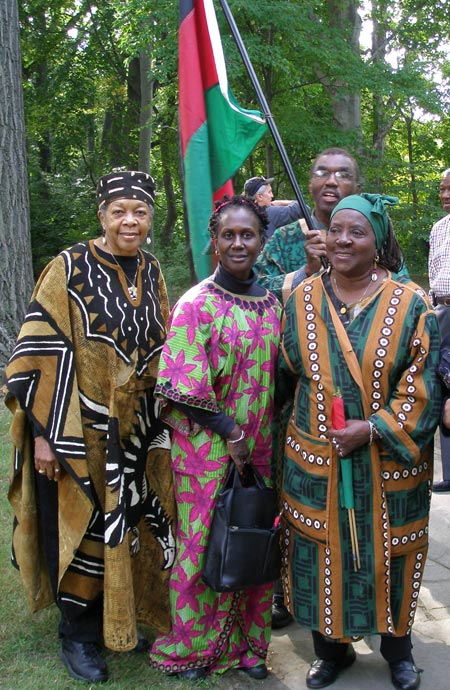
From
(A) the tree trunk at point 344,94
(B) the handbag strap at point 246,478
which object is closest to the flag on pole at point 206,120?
(B) the handbag strap at point 246,478

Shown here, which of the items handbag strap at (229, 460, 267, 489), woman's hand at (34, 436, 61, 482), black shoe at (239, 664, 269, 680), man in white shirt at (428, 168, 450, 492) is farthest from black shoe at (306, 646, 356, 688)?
man in white shirt at (428, 168, 450, 492)

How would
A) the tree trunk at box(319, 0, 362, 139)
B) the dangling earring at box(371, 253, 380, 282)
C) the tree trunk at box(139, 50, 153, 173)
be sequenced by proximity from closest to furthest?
the dangling earring at box(371, 253, 380, 282) → the tree trunk at box(319, 0, 362, 139) → the tree trunk at box(139, 50, 153, 173)

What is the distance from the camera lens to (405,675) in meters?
2.88

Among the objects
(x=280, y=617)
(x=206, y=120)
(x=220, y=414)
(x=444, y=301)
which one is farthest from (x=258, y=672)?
(x=444, y=301)

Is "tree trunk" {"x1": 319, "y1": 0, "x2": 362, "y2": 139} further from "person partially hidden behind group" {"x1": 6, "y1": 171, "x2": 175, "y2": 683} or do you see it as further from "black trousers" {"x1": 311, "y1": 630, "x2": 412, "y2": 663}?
"black trousers" {"x1": 311, "y1": 630, "x2": 412, "y2": 663}

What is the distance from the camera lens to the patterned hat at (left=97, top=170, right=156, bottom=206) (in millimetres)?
2963

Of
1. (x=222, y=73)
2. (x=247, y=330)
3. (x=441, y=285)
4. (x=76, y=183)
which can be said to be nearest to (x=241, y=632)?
(x=247, y=330)

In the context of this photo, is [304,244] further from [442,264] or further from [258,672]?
A: [442,264]

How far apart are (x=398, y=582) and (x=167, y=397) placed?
3.81ft

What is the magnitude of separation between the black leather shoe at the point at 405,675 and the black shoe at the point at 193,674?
789mm

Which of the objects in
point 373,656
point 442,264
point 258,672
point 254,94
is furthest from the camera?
point 254,94

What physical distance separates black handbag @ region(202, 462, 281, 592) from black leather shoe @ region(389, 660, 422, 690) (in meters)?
0.66

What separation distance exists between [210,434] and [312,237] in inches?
39.4

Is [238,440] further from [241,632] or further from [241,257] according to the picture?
[241,632]
